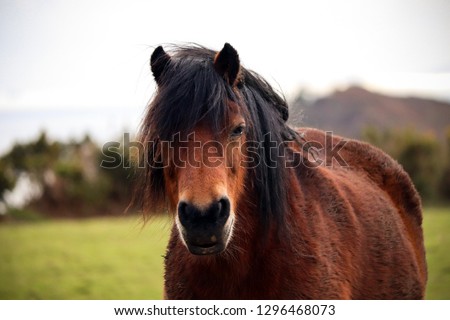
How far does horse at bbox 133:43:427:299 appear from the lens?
2.28 metres

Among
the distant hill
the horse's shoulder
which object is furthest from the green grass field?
the distant hill

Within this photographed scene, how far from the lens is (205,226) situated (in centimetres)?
217

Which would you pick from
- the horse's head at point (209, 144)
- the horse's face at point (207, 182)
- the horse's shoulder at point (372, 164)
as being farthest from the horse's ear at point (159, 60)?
the horse's shoulder at point (372, 164)

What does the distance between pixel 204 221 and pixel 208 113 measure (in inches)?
21.5

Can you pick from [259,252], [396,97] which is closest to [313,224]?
[259,252]

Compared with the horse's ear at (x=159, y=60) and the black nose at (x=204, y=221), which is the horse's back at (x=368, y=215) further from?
the horse's ear at (x=159, y=60)

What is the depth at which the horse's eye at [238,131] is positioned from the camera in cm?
242

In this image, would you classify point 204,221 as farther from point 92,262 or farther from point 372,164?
point 92,262

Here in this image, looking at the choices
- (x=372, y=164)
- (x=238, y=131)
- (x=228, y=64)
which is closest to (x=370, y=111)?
(x=372, y=164)

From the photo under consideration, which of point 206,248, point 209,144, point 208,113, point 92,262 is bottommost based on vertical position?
point 92,262

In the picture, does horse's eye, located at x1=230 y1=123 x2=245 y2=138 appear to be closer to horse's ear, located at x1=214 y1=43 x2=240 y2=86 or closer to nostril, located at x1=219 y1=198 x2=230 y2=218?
horse's ear, located at x1=214 y1=43 x2=240 y2=86
